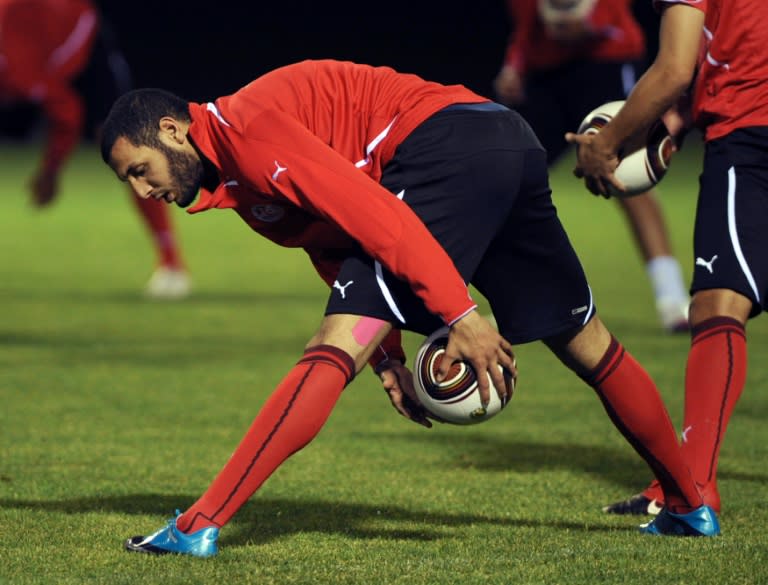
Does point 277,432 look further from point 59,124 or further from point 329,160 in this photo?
point 59,124

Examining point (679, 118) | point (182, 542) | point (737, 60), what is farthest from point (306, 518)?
point (737, 60)

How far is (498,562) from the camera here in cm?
424

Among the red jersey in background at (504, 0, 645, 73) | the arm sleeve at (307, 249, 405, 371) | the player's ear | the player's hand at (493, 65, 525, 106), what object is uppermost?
the player's ear

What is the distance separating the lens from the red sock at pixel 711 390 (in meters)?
4.77

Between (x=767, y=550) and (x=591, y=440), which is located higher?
(x=767, y=550)

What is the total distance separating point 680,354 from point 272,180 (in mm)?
5086

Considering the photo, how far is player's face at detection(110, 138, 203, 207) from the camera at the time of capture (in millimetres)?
4184

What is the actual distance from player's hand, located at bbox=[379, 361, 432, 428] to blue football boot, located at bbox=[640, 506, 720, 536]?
0.77 meters

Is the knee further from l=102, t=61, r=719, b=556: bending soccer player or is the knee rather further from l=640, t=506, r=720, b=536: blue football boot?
l=640, t=506, r=720, b=536: blue football boot

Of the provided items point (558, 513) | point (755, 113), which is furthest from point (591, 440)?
point (755, 113)

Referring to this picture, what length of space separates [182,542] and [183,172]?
994 millimetres

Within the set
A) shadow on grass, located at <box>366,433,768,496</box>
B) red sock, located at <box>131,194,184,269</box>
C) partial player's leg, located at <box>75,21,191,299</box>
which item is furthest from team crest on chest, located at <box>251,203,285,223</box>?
red sock, located at <box>131,194,184,269</box>

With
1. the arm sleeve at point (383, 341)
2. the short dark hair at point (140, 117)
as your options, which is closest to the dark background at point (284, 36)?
the arm sleeve at point (383, 341)

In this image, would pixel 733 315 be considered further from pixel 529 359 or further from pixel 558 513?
pixel 529 359
